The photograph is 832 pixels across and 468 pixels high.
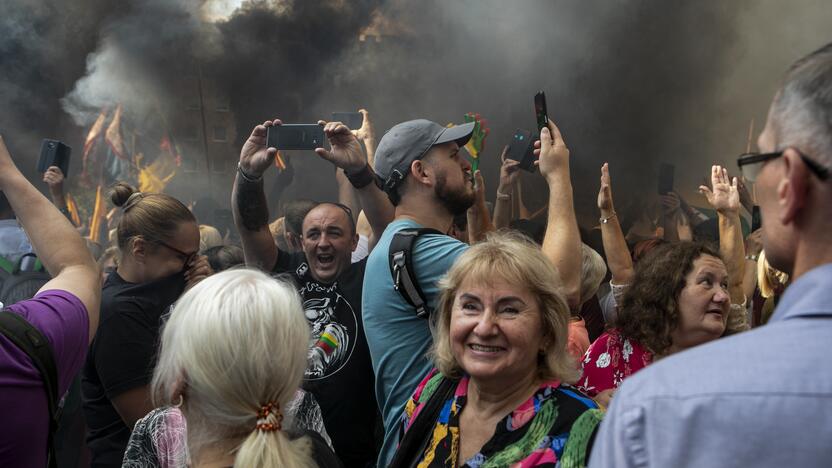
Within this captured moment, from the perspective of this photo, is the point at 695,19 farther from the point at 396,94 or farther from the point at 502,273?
the point at 502,273

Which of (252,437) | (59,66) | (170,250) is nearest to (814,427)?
(252,437)

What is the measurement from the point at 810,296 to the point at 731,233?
2655mm

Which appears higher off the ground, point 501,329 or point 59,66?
point 59,66

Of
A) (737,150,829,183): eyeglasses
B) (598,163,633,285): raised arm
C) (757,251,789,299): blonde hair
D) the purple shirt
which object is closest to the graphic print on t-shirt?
the purple shirt

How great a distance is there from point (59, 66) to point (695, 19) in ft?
22.0

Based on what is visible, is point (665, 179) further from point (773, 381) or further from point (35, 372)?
point (773, 381)

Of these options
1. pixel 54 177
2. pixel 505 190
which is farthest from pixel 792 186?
pixel 54 177

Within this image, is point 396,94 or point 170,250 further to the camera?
point 396,94

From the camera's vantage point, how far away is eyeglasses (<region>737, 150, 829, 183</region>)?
93cm

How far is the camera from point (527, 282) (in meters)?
1.93

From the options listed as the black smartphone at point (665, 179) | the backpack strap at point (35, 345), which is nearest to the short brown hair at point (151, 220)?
the backpack strap at point (35, 345)

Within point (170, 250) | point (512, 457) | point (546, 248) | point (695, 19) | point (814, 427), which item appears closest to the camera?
point (814, 427)

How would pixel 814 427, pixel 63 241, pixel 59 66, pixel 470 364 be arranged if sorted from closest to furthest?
pixel 814 427, pixel 470 364, pixel 63 241, pixel 59 66

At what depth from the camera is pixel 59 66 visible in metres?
8.59
